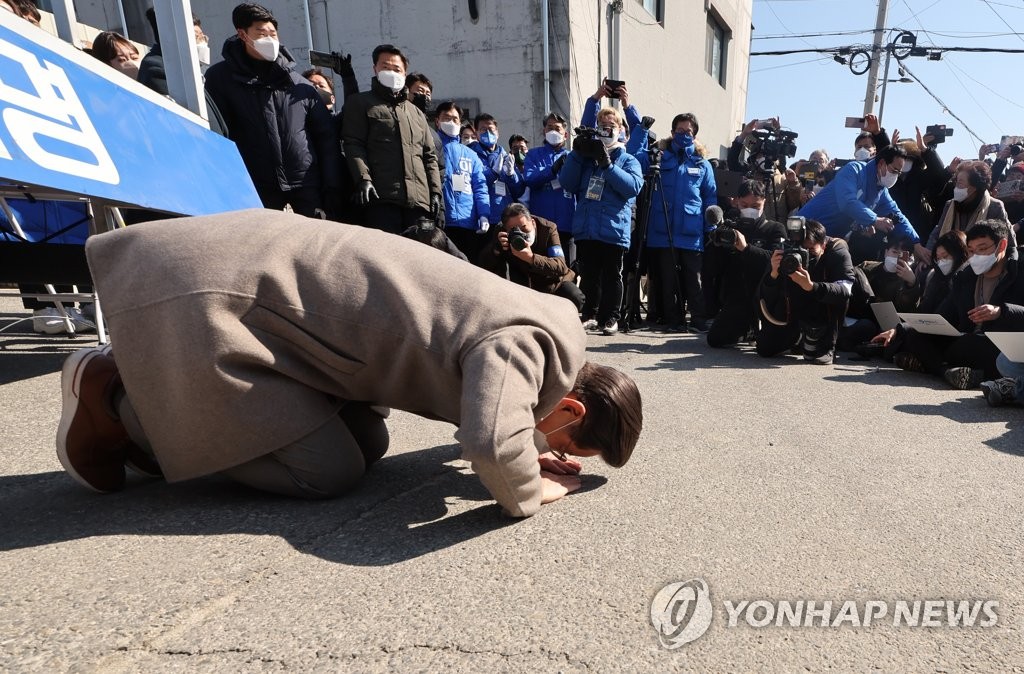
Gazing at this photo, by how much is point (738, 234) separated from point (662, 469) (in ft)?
10.2

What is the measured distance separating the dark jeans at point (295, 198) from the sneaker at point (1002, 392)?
3.58 metres

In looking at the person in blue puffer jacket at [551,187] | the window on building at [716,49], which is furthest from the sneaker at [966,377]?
the window on building at [716,49]

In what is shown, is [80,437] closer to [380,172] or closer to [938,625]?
[938,625]

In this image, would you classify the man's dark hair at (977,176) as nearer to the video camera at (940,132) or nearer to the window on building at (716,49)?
the video camera at (940,132)

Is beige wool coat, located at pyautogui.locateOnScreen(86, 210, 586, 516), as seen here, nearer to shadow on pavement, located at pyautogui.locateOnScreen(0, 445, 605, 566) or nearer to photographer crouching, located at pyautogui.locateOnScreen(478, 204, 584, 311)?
shadow on pavement, located at pyautogui.locateOnScreen(0, 445, 605, 566)

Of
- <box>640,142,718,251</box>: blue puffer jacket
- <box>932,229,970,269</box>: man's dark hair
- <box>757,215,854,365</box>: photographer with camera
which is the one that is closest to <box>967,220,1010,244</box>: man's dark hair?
<box>932,229,970,269</box>: man's dark hair

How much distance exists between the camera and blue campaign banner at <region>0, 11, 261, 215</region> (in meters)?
2.05

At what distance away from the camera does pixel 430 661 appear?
1.04m

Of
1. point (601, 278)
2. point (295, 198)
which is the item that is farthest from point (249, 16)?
point (601, 278)

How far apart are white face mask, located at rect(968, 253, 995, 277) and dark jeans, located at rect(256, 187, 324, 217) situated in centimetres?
380

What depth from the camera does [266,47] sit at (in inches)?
130

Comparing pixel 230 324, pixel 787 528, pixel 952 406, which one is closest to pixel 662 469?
pixel 787 528

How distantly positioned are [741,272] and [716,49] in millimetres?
13852

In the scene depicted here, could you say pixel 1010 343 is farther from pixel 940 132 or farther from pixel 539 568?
pixel 940 132
